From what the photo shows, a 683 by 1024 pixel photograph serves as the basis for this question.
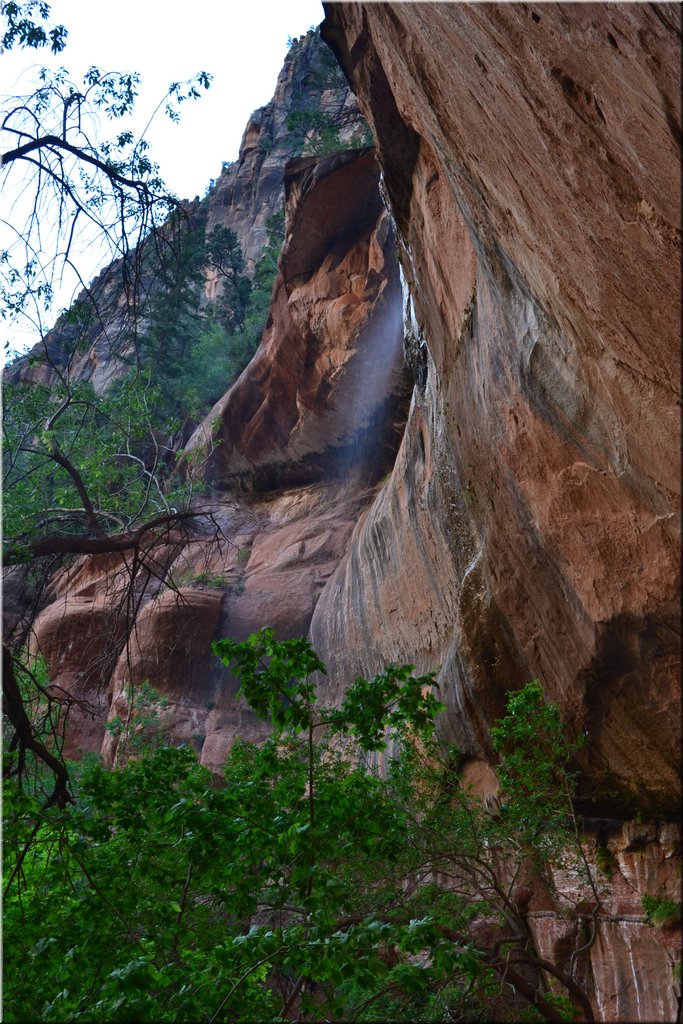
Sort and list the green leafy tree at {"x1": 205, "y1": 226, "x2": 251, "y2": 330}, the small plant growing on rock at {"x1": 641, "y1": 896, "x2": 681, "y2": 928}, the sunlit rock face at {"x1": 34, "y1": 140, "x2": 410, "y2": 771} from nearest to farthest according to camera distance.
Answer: the small plant growing on rock at {"x1": 641, "y1": 896, "x2": 681, "y2": 928}
the sunlit rock face at {"x1": 34, "y1": 140, "x2": 410, "y2": 771}
the green leafy tree at {"x1": 205, "y1": 226, "x2": 251, "y2": 330}

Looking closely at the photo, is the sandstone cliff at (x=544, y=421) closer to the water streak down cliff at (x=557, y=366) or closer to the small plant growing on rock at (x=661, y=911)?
the water streak down cliff at (x=557, y=366)

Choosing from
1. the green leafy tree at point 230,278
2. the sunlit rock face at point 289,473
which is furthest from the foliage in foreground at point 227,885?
the green leafy tree at point 230,278

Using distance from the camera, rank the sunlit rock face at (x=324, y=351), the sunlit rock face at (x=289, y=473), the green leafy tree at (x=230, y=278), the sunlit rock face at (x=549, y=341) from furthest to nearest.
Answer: the green leafy tree at (x=230, y=278)
the sunlit rock face at (x=324, y=351)
the sunlit rock face at (x=289, y=473)
the sunlit rock face at (x=549, y=341)

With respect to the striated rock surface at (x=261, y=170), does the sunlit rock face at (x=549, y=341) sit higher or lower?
lower

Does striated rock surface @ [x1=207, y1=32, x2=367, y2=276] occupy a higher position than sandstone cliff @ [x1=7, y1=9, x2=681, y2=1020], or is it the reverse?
striated rock surface @ [x1=207, y1=32, x2=367, y2=276]

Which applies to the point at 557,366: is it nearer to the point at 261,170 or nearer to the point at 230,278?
the point at 230,278

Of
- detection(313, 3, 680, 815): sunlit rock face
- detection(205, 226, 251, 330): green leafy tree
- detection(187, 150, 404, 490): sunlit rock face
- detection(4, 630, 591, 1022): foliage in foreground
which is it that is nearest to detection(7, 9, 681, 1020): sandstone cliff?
detection(313, 3, 680, 815): sunlit rock face

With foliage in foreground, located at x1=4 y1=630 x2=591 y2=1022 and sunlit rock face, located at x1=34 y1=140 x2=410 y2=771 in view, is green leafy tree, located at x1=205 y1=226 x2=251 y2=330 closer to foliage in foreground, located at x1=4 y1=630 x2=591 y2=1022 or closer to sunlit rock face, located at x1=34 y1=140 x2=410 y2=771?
sunlit rock face, located at x1=34 y1=140 x2=410 y2=771

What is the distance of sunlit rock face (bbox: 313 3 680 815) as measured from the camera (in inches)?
142

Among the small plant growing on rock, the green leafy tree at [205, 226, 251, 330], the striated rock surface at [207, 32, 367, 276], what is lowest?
the small plant growing on rock

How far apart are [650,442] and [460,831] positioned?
14.0ft

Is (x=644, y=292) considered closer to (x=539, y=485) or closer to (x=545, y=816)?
(x=539, y=485)

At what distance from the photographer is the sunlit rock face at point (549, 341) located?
11.8 ft

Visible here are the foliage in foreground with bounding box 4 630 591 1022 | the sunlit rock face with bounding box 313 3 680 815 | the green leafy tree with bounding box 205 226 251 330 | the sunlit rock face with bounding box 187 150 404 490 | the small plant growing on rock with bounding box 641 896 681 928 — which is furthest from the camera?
the green leafy tree with bounding box 205 226 251 330
